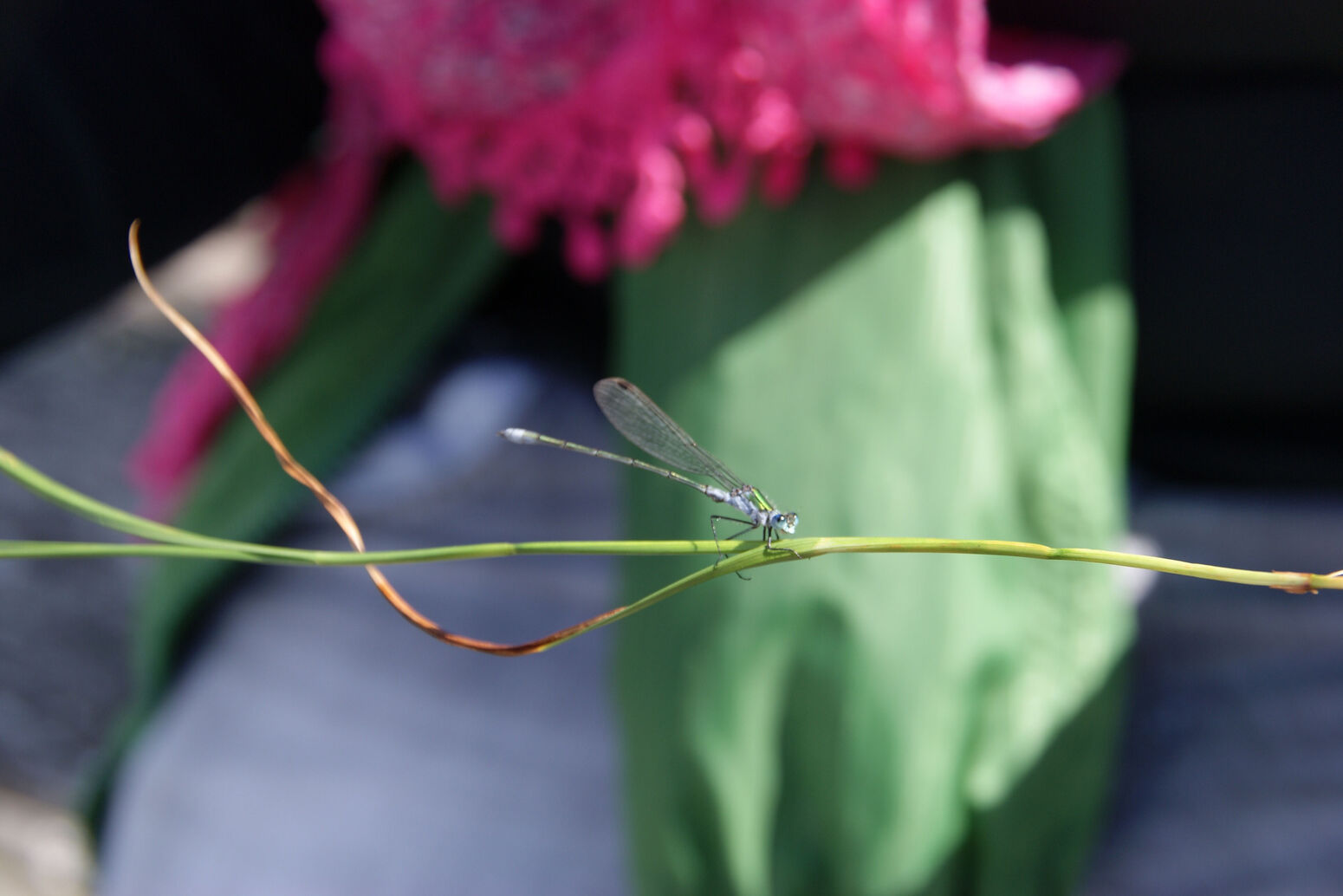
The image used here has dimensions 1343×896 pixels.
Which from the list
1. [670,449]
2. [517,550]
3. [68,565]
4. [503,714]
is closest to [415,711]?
[503,714]

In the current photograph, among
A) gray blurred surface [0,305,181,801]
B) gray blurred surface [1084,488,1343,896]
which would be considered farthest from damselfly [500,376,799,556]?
gray blurred surface [0,305,181,801]

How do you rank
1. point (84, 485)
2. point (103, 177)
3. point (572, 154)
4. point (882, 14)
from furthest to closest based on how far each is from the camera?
1. point (84, 485)
2. point (103, 177)
3. point (572, 154)
4. point (882, 14)

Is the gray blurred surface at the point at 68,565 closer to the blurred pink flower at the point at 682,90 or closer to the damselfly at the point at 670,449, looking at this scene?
the blurred pink flower at the point at 682,90

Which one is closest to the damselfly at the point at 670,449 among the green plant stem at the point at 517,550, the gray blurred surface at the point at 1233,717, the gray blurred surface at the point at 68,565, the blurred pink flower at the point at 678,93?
the green plant stem at the point at 517,550

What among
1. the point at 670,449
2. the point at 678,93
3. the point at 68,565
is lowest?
the point at 68,565

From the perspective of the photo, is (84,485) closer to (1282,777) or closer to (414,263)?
(414,263)

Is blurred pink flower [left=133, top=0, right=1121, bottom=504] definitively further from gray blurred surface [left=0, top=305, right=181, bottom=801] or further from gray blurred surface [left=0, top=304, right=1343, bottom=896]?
gray blurred surface [left=0, top=305, right=181, bottom=801]

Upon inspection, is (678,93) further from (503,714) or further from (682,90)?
(503,714)

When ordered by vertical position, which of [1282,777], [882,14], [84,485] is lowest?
[84,485]

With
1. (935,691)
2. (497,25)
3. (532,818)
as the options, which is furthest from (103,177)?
(935,691)
